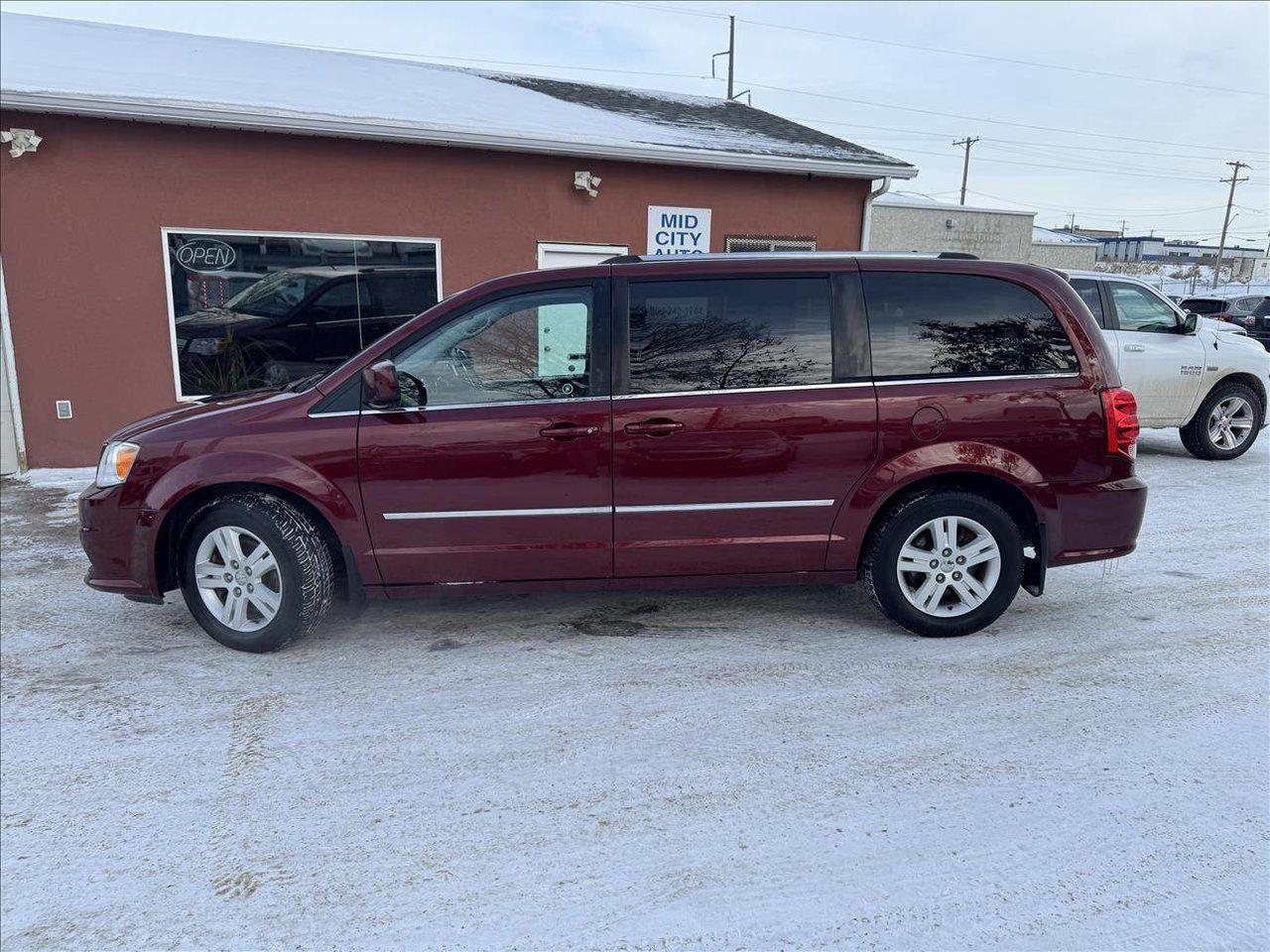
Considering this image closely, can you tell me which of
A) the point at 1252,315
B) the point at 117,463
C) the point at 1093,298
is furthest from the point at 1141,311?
the point at 1252,315

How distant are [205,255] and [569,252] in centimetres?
401

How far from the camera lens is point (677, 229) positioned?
36.1 feet

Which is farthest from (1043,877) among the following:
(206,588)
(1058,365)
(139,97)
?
(139,97)

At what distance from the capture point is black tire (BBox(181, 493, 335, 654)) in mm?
4102

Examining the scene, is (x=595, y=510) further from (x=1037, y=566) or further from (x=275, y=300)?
(x=275, y=300)

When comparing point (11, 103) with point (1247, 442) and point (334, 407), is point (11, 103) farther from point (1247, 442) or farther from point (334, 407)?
point (1247, 442)

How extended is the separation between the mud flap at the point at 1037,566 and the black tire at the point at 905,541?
0.39 feet

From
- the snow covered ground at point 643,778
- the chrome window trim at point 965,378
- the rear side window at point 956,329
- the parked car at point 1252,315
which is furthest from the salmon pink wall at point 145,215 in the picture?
the parked car at point 1252,315

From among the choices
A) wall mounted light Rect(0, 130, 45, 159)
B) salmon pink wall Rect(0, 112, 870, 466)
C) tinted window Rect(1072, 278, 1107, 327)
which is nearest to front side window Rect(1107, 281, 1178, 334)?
tinted window Rect(1072, 278, 1107, 327)

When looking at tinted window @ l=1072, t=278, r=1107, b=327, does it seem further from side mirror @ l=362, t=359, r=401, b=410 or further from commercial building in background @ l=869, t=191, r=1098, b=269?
commercial building in background @ l=869, t=191, r=1098, b=269

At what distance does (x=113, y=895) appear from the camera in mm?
2576

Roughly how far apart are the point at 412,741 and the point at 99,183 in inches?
299

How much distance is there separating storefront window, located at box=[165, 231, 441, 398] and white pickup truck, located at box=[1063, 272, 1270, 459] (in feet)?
23.9

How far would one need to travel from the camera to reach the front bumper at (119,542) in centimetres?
419
